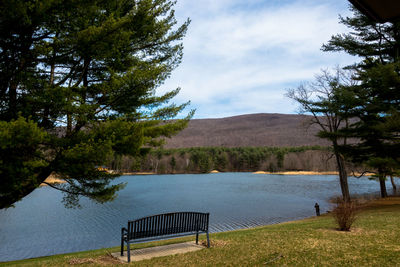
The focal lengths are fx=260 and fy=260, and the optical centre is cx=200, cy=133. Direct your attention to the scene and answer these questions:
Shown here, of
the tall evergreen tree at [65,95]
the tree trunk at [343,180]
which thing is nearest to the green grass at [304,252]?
the tall evergreen tree at [65,95]

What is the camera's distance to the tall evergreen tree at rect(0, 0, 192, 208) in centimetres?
602

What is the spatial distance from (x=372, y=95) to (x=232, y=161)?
94570 millimetres

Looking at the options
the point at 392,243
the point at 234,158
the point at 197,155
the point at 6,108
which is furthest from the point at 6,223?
the point at 234,158

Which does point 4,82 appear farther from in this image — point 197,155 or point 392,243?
point 197,155

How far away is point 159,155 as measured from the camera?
102m

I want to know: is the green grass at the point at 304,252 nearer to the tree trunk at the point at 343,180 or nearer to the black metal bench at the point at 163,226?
the black metal bench at the point at 163,226

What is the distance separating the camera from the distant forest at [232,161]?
8969cm

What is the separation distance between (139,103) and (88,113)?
2.23m

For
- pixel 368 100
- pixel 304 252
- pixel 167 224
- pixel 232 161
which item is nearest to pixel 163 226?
pixel 167 224

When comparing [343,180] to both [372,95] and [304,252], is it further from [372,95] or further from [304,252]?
[304,252]

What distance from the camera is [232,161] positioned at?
109062 mm

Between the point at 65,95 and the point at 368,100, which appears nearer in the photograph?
the point at 65,95

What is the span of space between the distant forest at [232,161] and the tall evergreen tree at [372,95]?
232 feet

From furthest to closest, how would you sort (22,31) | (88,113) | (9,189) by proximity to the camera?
(88,113) < (22,31) < (9,189)
